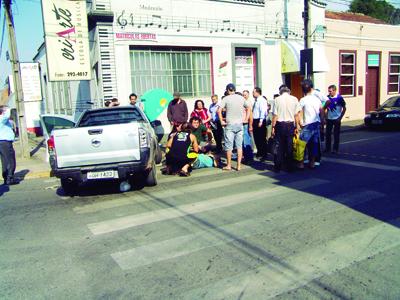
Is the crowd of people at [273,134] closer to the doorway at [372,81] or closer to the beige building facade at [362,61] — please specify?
the beige building facade at [362,61]

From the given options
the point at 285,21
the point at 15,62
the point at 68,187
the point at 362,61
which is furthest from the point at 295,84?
the point at 68,187

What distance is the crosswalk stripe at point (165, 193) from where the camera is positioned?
6285mm

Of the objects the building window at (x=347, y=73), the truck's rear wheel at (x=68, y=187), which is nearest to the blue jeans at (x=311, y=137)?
the truck's rear wheel at (x=68, y=187)

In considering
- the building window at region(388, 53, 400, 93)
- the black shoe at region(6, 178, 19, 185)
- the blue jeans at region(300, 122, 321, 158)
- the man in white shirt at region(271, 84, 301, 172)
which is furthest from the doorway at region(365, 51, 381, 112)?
the black shoe at region(6, 178, 19, 185)

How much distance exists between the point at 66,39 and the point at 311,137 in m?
8.13

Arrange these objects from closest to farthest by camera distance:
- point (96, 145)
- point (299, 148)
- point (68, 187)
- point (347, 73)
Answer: point (96, 145) < point (68, 187) < point (299, 148) < point (347, 73)

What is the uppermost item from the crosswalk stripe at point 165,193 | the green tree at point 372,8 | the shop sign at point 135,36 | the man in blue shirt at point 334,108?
the green tree at point 372,8

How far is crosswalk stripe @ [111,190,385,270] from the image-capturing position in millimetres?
4129

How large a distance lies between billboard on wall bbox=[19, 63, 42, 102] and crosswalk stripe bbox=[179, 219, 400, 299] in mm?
11071

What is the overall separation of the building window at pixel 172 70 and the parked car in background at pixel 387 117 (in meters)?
6.89

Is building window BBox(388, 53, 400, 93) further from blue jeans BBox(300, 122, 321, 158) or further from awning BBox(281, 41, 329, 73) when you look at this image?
blue jeans BBox(300, 122, 321, 158)

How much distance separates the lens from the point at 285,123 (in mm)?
8062

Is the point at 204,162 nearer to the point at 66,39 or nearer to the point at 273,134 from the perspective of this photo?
the point at 273,134

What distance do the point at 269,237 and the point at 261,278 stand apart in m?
1.04
